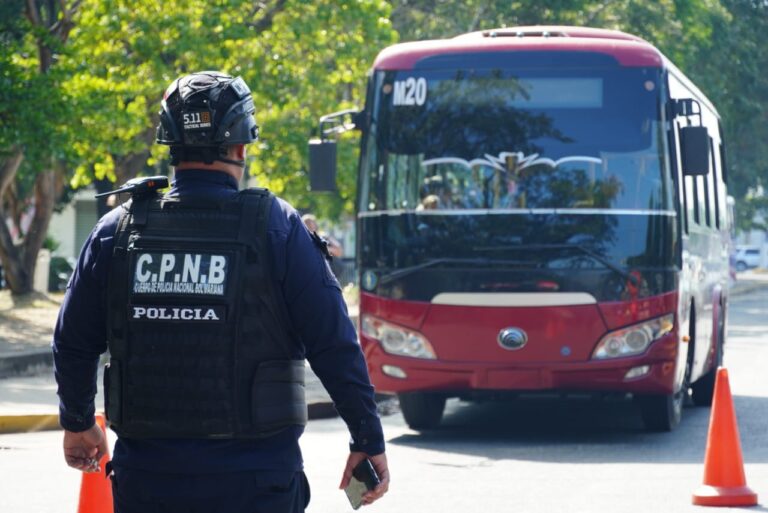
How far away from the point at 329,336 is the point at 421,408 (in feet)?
27.9

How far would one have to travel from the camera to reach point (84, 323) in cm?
423

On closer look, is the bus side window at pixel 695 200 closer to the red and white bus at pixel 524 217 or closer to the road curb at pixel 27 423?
the red and white bus at pixel 524 217

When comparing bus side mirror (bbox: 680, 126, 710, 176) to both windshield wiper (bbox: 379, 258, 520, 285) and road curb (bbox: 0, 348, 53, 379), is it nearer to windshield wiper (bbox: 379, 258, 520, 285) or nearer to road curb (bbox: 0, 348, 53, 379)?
windshield wiper (bbox: 379, 258, 520, 285)

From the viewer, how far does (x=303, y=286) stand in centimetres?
404

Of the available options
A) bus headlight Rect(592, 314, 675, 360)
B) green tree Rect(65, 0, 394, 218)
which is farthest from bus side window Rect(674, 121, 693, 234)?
green tree Rect(65, 0, 394, 218)

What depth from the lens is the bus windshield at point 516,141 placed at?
459 inches

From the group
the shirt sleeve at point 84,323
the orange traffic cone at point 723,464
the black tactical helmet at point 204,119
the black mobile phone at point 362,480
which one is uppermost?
the black tactical helmet at point 204,119

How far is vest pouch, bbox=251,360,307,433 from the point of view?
400 centimetres

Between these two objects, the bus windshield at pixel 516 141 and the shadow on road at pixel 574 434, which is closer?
the shadow on road at pixel 574 434

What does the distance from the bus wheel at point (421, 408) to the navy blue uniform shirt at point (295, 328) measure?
8111 millimetres

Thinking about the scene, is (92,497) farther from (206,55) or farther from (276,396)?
(206,55)

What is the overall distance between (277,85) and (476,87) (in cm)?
1376

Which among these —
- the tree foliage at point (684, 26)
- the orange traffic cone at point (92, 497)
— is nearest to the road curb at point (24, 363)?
the orange traffic cone at point (92, 497)

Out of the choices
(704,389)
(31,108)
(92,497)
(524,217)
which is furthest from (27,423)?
(31,108)
